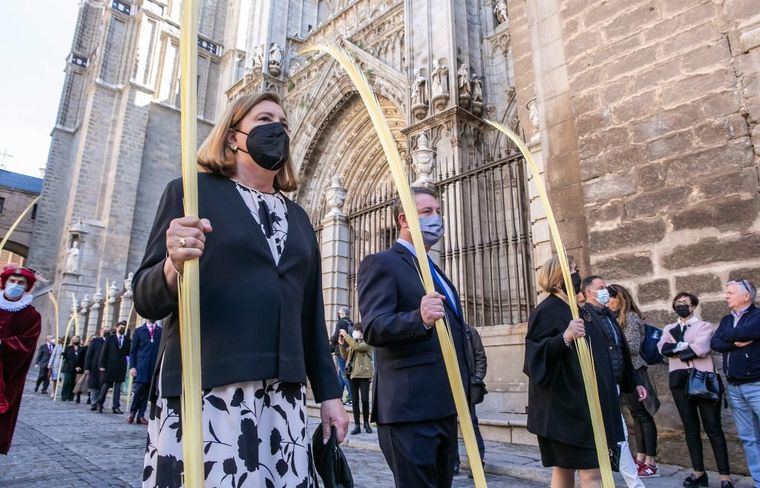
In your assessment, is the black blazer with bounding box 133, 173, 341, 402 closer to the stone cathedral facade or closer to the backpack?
the backpack

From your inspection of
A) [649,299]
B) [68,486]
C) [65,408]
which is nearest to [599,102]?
[649,299]

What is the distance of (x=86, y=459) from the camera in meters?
5.01

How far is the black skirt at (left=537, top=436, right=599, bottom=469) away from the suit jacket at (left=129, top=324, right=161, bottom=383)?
7680 mm

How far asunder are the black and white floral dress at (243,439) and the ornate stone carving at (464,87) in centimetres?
1172

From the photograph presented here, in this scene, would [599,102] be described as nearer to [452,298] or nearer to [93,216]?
[452,298]

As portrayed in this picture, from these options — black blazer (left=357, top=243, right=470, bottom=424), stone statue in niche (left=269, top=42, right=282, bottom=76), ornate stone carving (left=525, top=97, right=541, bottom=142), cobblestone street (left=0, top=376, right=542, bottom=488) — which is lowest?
cobblestone street (left=0, top=376, right=542, bottom=488)

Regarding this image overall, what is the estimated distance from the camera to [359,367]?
723 centimetres

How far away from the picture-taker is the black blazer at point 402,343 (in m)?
2.12

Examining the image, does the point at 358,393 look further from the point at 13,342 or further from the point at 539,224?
the point at 13,342

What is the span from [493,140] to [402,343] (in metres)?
11.4

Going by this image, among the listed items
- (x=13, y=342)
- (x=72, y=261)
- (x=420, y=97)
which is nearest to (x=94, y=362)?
(x=13, y=342)

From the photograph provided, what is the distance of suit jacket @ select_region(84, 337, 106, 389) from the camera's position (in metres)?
10.8

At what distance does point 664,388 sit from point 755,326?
139 centimetres

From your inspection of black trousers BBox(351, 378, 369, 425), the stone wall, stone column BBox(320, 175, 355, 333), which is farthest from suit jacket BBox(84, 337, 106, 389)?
the stone wall
